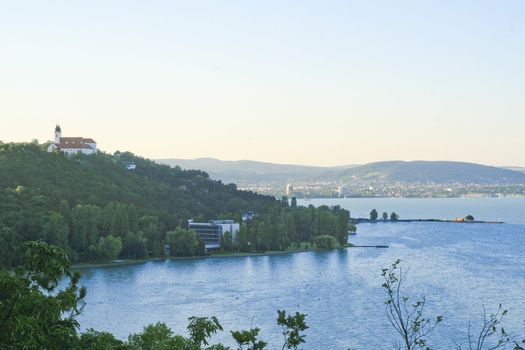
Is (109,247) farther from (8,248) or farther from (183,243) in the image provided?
(8,248)

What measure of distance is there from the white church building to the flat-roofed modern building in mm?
32273

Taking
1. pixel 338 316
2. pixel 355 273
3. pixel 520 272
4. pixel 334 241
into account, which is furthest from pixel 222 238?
pixel 338 316

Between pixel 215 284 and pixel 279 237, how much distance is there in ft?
100.0

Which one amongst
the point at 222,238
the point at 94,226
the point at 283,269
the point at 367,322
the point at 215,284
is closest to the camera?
the point at 367,322

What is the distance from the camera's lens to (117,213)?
8731 cm

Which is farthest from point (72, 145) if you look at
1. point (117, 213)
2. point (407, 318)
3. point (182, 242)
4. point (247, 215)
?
point (407, 318)

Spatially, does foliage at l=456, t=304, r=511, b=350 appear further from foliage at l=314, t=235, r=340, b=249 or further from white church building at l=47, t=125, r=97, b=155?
white church building at l=47, t=125, r=97, b=155

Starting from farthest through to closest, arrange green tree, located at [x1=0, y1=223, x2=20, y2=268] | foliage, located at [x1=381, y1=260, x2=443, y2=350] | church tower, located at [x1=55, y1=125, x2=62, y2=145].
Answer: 1. church tower, located at [x1=55, y1=125, x2=62, y2=145]
2. green tree, located at [x1=0, y1=223, x2=20, y2=268]
3. foliage, located at [x1=381, y1=260, x2=443, y2=350]

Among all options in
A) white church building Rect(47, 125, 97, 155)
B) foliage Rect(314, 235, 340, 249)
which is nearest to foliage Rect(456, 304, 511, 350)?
foliage Rect(314, 235, 340, 249)

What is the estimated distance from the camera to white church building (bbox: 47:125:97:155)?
122500 mm

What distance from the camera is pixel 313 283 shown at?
64.5 m

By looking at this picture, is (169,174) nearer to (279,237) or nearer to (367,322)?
(279,237)

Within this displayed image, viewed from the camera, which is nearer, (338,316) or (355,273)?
(338,316)

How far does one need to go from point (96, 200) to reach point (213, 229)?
15.5 meters
